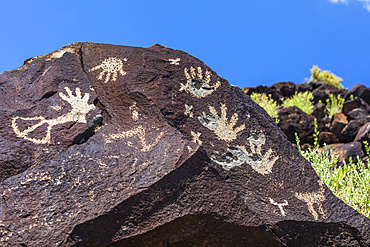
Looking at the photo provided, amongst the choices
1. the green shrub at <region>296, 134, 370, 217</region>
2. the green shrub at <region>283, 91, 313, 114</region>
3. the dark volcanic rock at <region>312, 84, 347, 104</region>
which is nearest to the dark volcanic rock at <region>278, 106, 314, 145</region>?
the green shrub at <region>296, 134, 370, 217</region>

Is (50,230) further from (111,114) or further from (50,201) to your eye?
(111,114)

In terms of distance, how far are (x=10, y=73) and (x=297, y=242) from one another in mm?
2422

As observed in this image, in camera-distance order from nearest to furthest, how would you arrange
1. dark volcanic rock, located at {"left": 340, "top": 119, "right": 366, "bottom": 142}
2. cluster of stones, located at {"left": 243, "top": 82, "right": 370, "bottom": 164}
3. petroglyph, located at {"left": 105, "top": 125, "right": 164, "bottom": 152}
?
petroglyph, located at {"left": 105, "top": 125, "right": 164, "bottom": 152}, cluster of stones, located at {"left": 243, "top": 82, "right": 370, "bottom": 164}, dark volcanic rock, located at {"left": 340, "top": 119, "right": 366, "bottom": 142}

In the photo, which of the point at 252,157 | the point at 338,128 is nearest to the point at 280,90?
the point at 338,128

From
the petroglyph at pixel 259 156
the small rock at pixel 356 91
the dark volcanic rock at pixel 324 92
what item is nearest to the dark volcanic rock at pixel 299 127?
the small rock at pixel 356 91

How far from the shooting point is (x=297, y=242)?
2.88 meters

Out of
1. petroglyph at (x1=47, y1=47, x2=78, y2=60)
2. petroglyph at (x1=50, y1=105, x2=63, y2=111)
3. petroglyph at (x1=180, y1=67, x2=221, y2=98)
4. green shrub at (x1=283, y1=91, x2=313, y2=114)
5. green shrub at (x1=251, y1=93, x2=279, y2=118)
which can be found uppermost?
green shrub at (x1=283, y1=91, x2=313, y2=114)

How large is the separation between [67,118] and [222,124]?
111 centimetres

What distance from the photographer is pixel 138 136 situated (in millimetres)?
2719

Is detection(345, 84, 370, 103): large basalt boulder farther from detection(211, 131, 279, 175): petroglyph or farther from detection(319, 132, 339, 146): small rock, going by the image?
detection(211, 131, 279, 175): petroglyph

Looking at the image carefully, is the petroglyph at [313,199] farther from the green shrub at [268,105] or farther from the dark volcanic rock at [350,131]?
the green shrub at [268,105]

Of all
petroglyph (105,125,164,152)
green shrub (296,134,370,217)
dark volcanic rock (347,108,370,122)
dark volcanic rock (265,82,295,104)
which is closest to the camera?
petroglyph (105,125,164,152)

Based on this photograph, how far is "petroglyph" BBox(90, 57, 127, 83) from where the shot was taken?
10.2 feet

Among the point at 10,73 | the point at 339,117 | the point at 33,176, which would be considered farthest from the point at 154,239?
the point at 339,117
